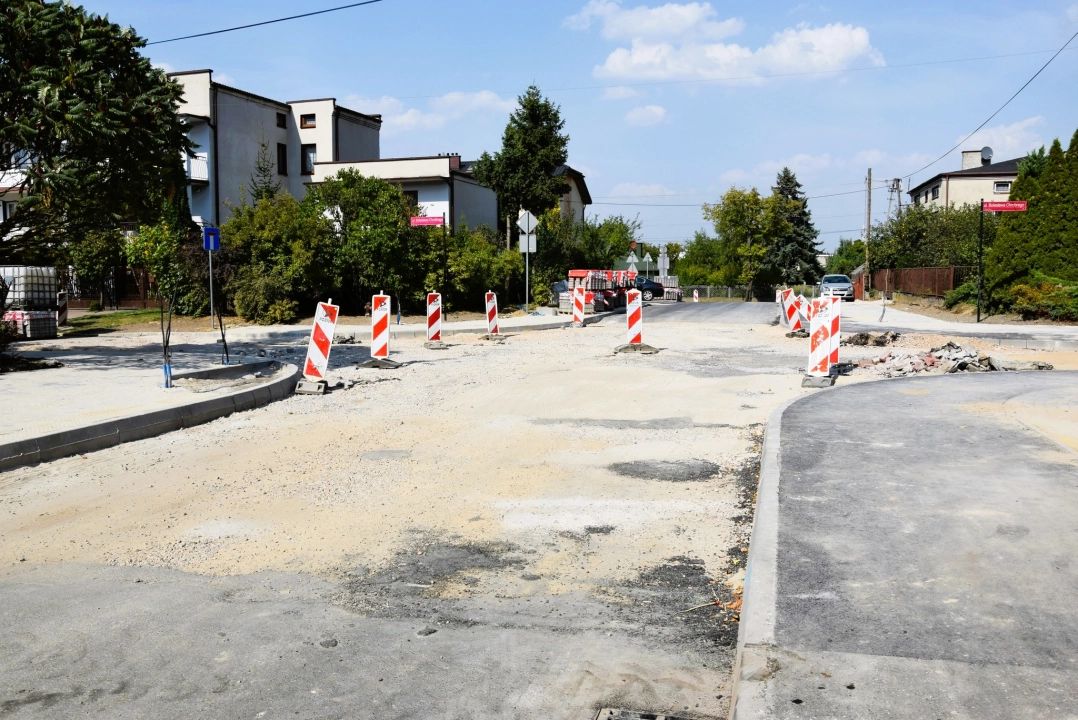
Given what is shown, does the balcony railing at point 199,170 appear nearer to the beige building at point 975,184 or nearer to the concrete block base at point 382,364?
the concrete block base at point 382,364

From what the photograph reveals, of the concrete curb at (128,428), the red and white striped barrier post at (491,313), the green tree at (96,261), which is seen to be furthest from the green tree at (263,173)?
the concrete curb at (128,428)

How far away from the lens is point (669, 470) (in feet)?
26.0

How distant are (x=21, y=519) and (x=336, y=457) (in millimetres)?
2743

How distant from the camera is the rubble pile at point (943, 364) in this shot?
49.8 feet

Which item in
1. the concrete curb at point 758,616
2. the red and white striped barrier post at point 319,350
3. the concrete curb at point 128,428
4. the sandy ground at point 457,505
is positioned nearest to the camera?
the concrete curb at point 758,616

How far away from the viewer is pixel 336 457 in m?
8.59

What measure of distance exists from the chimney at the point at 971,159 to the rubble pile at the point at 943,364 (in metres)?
73.6

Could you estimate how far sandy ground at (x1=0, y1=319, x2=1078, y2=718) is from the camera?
16.2 feet

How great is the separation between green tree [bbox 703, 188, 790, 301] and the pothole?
5847 centimetres

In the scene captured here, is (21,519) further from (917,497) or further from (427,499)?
(917,497)

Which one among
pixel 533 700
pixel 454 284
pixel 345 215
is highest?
pixel 345 215

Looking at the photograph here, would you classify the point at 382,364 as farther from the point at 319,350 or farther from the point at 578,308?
the point at 578,308

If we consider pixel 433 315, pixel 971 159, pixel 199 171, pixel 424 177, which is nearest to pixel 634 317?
pixel 433 315

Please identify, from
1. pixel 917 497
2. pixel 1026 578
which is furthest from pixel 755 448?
pixel 1026 578
